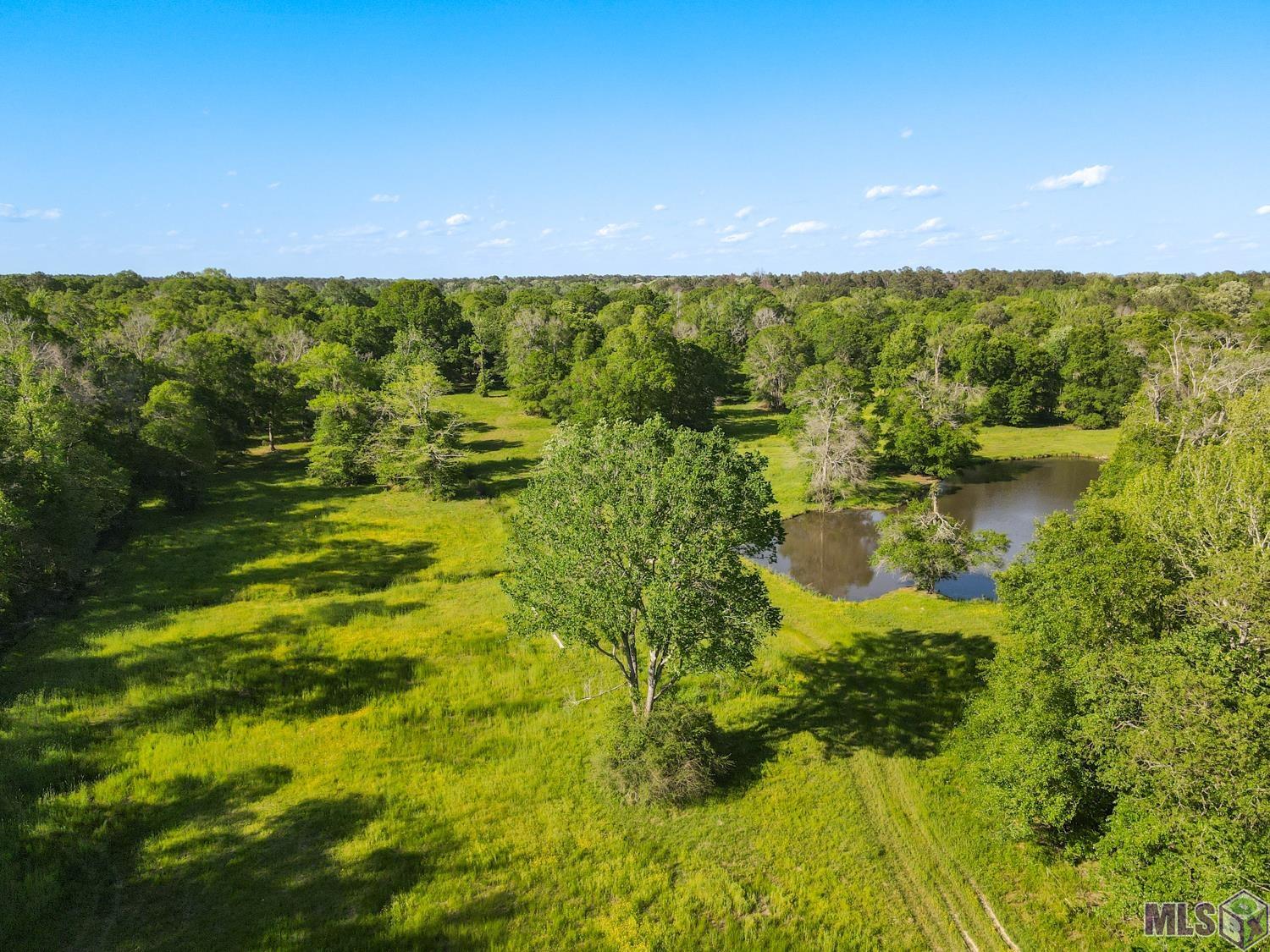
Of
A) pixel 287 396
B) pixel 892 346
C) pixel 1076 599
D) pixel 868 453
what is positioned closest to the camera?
pixel 1076 599

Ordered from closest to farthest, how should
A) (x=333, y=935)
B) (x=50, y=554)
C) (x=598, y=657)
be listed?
(x=333, y=935)
(x=598, y=657)
(x=50, y=554)

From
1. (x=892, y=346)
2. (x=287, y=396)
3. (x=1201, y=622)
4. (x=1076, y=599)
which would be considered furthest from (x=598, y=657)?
(x=892, y=346)

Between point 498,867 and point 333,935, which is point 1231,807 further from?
point 333,935

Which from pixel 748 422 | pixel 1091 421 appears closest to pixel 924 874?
pixel 748 422

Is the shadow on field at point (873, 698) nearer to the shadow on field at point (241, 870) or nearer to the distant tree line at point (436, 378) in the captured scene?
the shadow on field at point (241, 870)

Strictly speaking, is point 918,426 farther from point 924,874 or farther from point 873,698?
point 924,874

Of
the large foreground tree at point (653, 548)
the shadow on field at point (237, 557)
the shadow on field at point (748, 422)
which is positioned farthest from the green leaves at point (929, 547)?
the shadow on field at point (748, 422)

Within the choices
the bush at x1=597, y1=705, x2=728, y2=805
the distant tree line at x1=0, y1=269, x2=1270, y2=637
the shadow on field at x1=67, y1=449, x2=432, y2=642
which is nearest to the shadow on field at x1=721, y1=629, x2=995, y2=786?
the bush at x1=597, y1=705, x2=728, y2=805

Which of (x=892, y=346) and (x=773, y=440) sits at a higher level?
(x=892, y=346)
